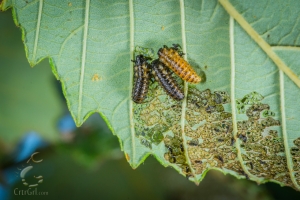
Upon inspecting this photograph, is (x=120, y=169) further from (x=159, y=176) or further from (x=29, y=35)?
(x=29, y=35)

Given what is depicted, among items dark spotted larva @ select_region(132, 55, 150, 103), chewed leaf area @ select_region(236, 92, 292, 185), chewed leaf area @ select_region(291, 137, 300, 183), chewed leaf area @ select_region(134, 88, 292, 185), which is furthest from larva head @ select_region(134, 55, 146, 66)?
chewed leaf area @ select_region(291, 137, 300, 183)

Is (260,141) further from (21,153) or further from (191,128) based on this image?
(21,153)

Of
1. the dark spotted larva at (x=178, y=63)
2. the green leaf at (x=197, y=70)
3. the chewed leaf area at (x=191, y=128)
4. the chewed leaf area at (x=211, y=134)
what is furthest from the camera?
the chewed leaf area at (x=191, y=128)

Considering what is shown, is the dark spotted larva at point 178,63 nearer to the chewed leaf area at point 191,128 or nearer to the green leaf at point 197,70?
the green leaf at point 197,70

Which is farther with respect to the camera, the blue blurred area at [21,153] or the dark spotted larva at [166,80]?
the blue blurred area at [21,153]

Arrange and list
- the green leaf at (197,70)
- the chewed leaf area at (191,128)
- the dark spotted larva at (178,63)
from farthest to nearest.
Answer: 1. the chewed leaf area at (191,128)
2. the dark spotted larva at (178,63)
3. the green leaf at (197,70)

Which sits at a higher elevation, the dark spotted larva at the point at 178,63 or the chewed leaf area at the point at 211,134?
the dark spotted larva at the point at 178,63

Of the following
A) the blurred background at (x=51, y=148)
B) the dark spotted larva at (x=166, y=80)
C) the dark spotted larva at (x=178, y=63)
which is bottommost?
the blurred background at (x=51, y=148)

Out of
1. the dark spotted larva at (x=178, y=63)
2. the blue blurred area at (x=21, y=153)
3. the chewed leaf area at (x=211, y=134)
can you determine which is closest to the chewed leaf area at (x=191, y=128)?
the chewed leaf area at (x=211, y=134)
